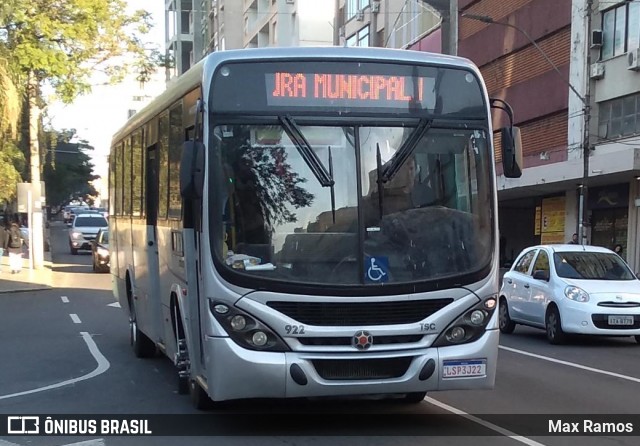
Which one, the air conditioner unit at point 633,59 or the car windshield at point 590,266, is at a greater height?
the air conditioner unit at point 633,59

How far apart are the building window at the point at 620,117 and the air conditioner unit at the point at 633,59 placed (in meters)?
0.94

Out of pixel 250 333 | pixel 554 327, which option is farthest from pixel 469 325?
pixel 554 327

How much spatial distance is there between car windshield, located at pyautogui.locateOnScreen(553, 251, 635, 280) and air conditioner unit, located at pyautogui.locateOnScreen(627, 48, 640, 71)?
14.6 meters

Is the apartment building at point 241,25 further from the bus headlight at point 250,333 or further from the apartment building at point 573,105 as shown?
the bus headlight at point 250,333

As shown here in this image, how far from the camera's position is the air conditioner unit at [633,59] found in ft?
90.2

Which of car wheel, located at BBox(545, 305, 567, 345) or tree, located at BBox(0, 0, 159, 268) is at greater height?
tree, located at BBox(0, 0, 159, 268)

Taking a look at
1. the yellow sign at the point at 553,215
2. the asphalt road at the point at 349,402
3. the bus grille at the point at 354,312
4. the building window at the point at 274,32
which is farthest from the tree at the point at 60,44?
the building window at the point at 274,32

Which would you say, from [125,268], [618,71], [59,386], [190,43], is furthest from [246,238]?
[190,43]

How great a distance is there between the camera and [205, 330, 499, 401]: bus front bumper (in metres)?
6.57

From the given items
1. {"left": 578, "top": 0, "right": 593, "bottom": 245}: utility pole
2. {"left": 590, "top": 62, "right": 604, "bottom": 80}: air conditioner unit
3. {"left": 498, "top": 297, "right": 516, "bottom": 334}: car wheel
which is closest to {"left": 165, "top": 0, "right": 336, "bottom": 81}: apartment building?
{"left": 578, "top": 0, "right": 593, "bottom": 245}: utility pole

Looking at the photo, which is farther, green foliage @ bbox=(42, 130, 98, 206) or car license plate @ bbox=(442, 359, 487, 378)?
green foliage @ bbox=(42, 130, 98, 206)

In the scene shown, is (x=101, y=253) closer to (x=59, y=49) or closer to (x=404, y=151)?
(x=59, y=49)

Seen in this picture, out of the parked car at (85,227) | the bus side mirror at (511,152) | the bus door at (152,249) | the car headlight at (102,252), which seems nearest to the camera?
the bus side mirror at (511,152)

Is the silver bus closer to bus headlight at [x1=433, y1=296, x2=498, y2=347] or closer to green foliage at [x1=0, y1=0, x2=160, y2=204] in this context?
bus headlight at [x1=433, y1=296, x2=498, y2=347]
